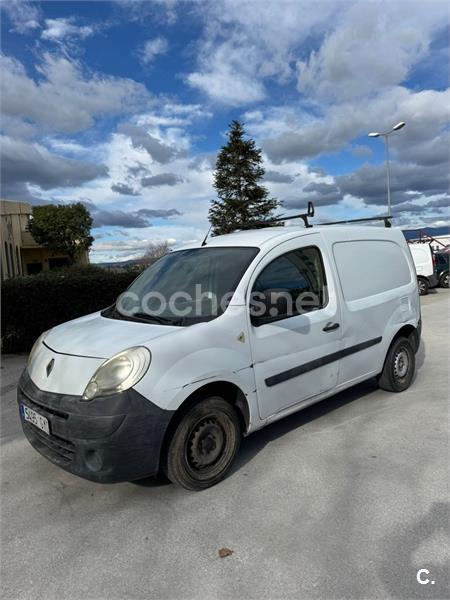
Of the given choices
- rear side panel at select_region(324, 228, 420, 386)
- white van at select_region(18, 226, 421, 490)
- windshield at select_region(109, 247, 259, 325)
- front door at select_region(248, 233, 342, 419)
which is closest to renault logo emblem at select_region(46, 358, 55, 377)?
white van at select_region(18, 226, 421, 490)

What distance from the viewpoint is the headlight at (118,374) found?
2808 millimetres

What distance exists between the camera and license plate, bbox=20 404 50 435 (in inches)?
118

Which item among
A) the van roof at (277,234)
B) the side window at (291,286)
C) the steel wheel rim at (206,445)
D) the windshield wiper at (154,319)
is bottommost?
the steel wheel rim at (206,445)

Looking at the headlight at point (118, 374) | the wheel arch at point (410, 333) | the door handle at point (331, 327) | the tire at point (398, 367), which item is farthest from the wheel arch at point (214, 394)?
the wheel arch at point (410, 333)

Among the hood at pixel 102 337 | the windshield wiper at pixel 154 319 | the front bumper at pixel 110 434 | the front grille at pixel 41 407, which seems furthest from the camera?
the windshield wiper at pixel 154 319

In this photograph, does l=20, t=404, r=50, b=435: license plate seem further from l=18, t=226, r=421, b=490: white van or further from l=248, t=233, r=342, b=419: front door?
l=248, t=233, r=342, b=419: front door

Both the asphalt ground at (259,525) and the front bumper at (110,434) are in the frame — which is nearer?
the asphalt ground at (259,525)

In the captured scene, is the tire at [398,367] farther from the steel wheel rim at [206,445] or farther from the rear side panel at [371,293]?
the steel wheel rim at [206,445]

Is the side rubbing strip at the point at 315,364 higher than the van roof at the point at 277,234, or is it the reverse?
the van roof at the point at 277,234

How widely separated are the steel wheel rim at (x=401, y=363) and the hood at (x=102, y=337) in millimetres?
3008

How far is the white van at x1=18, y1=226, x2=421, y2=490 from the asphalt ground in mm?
327

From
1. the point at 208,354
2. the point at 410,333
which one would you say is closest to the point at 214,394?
the point at 208,354

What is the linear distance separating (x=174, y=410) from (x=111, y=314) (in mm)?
Result: 1420

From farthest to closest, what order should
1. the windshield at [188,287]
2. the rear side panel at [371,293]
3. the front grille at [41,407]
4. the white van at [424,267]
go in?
the white van at [424,267] < the rear side panel at [371,293] < the windshield at [188,287] < the front grille at [41,407]
